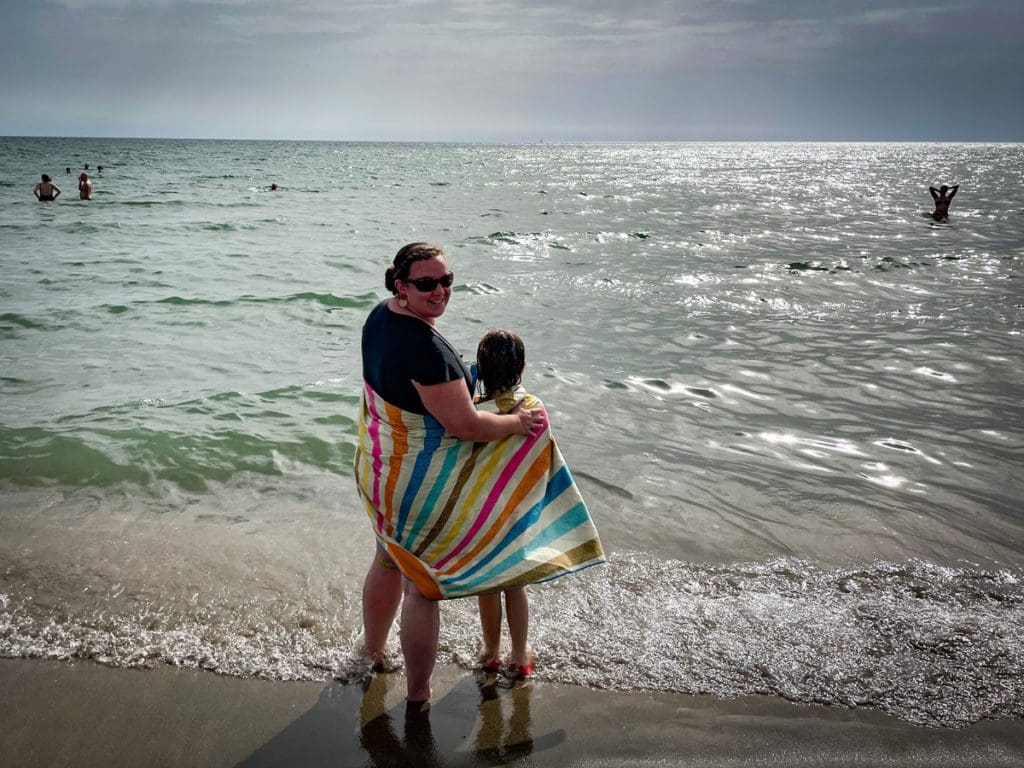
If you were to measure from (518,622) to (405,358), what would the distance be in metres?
1.43

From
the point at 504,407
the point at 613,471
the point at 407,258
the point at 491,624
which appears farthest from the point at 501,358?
the point at 613,471

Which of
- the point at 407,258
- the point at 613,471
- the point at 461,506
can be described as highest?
the point at 407,258

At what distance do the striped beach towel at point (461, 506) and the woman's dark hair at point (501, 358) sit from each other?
0.52 ft

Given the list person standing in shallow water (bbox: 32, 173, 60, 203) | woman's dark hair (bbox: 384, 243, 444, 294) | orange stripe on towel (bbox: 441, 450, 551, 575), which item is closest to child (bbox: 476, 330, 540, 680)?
orange stripe on towel (bbox: 441, 450, 551, 575)

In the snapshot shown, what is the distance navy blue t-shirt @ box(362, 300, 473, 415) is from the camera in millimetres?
2904

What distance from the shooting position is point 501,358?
316 centimetres

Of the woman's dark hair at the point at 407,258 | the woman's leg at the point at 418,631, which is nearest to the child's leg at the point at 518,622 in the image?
the woman's leg at the point at 418,631

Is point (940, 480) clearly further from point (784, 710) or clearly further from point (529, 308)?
point (529, 308)

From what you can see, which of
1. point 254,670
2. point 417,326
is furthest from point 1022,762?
point 254,670

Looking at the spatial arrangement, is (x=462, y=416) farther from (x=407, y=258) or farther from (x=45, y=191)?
(x=45, y=191)

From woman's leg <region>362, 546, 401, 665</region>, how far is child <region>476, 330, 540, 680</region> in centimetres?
43

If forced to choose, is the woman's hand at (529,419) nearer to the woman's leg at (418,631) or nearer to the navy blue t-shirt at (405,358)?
the navy blue t-shirt at (405,358)

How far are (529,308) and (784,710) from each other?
9828mm

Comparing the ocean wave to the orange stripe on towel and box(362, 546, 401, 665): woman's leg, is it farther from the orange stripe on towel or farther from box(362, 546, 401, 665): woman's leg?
the orange stripe on towel
